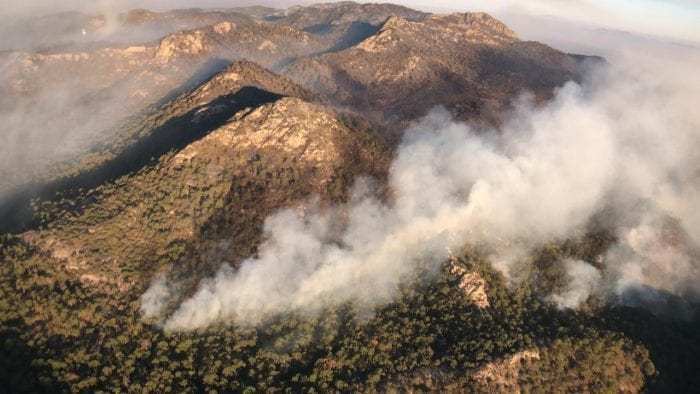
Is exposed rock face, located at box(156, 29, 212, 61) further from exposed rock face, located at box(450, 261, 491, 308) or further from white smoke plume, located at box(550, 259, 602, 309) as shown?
white smoke plume, located at box(550, 259, 602, 309)

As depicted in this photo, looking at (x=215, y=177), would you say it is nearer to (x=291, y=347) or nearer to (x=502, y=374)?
(x=291, y=347)

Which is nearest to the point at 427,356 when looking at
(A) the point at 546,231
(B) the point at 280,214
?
(B) the point at 280,214

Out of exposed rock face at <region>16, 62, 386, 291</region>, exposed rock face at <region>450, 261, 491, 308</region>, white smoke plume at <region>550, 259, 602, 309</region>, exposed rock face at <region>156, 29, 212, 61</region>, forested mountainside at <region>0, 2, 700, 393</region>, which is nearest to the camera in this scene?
forested mountainside at <region>0, 2, 700, 393</region>

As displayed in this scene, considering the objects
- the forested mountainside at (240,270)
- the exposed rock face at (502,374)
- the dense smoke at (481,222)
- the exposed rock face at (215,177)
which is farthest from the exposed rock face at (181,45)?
the exposed rock face at (502,374)

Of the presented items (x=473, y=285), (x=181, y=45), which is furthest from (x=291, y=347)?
(x=181, y=45)

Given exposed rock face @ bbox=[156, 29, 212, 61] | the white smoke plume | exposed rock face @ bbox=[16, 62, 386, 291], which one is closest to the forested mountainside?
exposed rock face @ bbox=[16, 62, 386, 291]

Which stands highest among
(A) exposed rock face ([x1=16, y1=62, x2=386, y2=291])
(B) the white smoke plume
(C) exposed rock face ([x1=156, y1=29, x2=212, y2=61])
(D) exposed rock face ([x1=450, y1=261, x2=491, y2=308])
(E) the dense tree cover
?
(C) exposed rock face ([x1=156, y1=29, x2=212, y2=61])

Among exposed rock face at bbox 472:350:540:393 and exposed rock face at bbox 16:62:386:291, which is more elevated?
exposed rock face at bbox 16:62:386:291

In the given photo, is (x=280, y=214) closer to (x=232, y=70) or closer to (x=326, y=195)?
(x=326, y=195)
